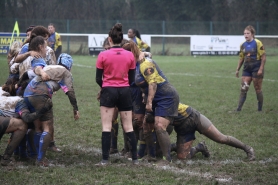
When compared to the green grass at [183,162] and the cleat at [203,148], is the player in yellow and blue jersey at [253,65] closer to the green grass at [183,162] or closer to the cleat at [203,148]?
the green grass at [183,162]

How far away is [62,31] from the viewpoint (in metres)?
37.2

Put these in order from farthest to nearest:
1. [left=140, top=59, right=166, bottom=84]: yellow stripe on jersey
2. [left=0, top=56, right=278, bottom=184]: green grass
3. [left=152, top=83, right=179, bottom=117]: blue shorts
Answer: [left=152, top=83, right=179, bottom=117]: blue shorts
[left=140, top=59, right=166, bottom=84]: yellow stripe on jersey
[left=0, top=56, right=278, bottom=184]: green grass

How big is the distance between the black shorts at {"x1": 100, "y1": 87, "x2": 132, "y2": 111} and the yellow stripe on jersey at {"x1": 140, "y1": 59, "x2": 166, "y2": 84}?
0.34 meters

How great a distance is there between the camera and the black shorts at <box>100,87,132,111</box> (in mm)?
6457

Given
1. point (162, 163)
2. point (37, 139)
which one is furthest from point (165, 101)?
point (37, 139)

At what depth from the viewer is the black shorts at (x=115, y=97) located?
21.2ft

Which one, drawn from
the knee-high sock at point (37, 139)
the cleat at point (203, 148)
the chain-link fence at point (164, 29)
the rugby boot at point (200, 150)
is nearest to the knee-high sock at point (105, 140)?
the knee-high sock at point (37, 139)

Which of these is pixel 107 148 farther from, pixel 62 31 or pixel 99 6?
pixel 99 6

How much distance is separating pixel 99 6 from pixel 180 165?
133ft

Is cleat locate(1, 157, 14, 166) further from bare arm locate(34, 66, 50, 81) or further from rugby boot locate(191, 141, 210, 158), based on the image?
rugby boot locate(191, 141, 210, 158)

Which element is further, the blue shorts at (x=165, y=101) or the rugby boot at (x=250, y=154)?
the rugby boot at (x=250, y=154)

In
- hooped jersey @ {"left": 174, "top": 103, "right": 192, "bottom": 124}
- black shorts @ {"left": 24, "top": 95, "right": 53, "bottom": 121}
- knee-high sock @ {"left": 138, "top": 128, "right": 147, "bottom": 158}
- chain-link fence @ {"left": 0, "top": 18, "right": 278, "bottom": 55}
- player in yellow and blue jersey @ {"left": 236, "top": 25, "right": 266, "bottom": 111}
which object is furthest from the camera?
chain-link fence @ {"left": 0, "top": 18, "right": 278, "bottom": 55}

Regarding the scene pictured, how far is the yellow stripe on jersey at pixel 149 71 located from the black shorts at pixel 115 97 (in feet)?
1.10

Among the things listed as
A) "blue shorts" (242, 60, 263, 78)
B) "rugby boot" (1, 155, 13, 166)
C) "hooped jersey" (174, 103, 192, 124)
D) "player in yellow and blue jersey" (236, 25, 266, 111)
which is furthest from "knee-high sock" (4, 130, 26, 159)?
"blue shorts" (242, 60, 263, 78)
